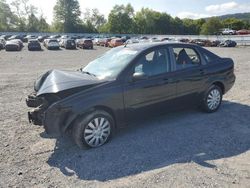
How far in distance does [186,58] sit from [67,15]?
329ft

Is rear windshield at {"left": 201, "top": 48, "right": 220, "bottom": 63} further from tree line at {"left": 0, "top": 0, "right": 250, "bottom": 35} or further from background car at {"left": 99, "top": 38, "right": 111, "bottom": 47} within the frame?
tree line at {"left": 0, "top": 0, "right": 250, "bottom": 35}

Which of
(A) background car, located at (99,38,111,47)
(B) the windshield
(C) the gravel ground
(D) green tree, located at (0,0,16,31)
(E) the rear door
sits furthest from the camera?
(D) green tree, located at (0,0,16,31)

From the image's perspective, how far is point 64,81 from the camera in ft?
15.9

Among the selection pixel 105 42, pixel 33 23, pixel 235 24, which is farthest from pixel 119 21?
pixel 105 42

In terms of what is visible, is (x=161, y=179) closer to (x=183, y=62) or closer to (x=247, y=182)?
(x=247, y=182)

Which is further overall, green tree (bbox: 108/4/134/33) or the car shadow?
green tree (bbox: 108/4/134/33)

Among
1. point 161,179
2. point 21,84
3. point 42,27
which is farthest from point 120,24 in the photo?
point 161,179

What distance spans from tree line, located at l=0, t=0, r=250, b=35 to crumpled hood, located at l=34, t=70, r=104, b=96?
9195 cm

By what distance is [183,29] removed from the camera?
336ft

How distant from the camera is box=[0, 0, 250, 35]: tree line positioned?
9625cm

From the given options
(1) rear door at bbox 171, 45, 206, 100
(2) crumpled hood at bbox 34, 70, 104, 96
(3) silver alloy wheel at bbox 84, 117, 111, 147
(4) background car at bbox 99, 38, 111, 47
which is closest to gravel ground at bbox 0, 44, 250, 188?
(3) silver alloy wheel at bbox 84, 117, 111, 147

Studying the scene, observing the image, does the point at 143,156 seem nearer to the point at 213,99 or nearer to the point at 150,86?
the point at 150,86

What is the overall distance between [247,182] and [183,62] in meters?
2.81

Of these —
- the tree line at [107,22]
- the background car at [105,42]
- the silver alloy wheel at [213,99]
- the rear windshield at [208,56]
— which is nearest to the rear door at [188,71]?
the rear windshield at [208,56]
